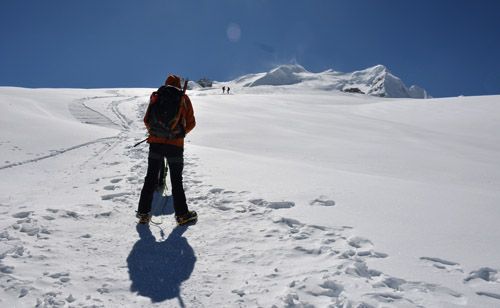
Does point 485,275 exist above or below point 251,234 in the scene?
above

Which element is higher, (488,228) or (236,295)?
(488,228)

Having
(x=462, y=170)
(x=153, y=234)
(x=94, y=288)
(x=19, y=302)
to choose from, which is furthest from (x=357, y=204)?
(x=462, y=170)

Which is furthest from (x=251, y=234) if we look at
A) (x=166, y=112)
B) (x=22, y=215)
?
(x=22, y=215)

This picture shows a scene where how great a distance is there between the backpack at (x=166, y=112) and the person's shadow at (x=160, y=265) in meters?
1.31

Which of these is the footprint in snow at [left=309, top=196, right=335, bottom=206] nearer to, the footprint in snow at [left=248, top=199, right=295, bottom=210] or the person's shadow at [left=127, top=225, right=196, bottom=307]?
the footprint in snow at [left=248, top=199, right=295, bottom=210]

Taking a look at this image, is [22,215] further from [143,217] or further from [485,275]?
[485,275]

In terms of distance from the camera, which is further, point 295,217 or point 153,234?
point 295,217

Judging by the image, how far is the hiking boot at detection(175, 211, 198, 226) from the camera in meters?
5.36

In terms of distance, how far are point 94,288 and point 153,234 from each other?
1439mm

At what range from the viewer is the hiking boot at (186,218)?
17.6 ft

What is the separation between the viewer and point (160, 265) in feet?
14.0

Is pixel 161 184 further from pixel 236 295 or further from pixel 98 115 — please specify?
pixel 98 115

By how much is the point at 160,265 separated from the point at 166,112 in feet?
6.21

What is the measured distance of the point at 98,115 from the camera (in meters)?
20.0
